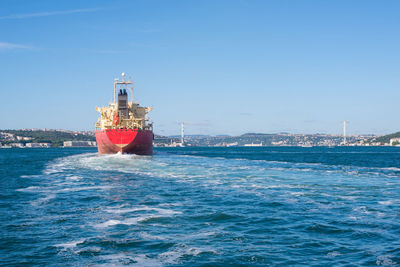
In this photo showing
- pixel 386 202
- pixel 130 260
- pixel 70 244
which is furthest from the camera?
pixel 386 202

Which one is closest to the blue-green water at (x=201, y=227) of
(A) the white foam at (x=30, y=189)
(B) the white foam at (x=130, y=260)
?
(B) the white foam at (x=130, y=260)

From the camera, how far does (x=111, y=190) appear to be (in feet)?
73.4

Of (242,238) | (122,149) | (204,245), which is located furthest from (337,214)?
(122,149)

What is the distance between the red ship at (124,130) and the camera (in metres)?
59.3

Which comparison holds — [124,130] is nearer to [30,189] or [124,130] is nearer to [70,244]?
[30,189]

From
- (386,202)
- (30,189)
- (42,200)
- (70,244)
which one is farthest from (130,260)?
(30,189)

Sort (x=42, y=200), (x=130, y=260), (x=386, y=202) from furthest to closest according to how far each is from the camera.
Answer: (x=42, y=200) < (x=386, y=202) < (x=130, y=260)

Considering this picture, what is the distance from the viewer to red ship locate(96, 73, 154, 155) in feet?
194

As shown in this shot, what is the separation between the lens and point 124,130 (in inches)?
2317

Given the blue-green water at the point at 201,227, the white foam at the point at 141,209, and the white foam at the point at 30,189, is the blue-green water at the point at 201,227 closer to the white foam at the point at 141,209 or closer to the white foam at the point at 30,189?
the white foam at the point at 141,209

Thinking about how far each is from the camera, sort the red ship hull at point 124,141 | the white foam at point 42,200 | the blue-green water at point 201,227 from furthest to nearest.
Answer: the red ship hull at point 124,141 < the white foam at point 42,200 < the blue-green water at point 201,227

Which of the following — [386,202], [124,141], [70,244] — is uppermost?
[124,141]

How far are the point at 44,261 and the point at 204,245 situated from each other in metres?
4.13

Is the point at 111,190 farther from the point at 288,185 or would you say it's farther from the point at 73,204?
the point at 288,185
